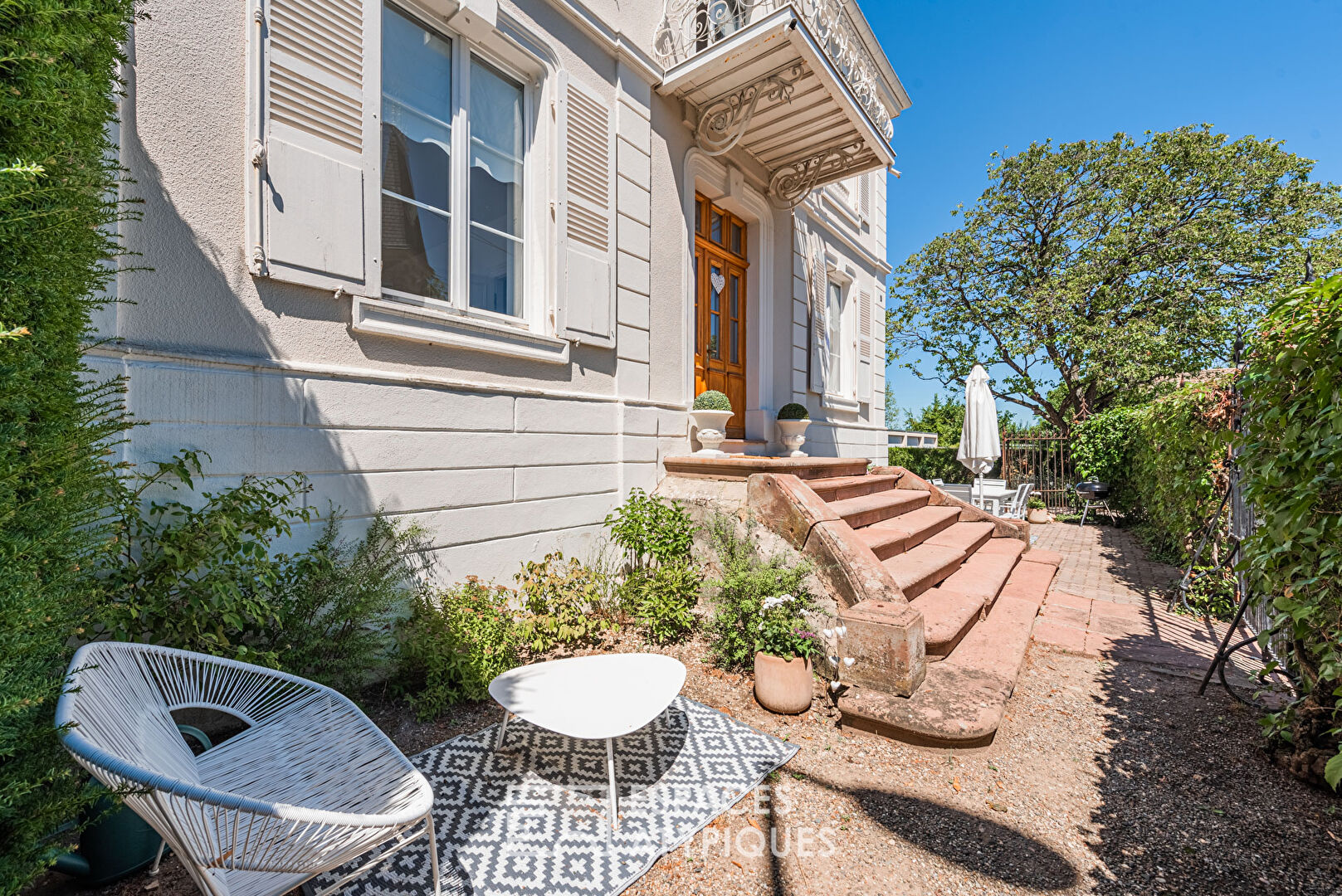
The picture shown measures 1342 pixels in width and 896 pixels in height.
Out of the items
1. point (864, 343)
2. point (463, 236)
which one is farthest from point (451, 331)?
point (864, 343)

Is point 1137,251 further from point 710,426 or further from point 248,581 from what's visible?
point 248,581

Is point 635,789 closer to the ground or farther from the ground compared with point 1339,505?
closer to the ground

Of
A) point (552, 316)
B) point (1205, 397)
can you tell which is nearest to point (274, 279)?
point (552, 316)

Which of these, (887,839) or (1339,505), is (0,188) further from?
(1339,505)

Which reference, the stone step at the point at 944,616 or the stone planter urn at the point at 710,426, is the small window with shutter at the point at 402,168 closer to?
the stone planter urn at the point at 710,426

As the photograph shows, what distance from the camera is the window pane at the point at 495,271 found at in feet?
13.2

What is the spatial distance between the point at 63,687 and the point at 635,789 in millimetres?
1989

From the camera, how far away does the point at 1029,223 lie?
16.1 meters

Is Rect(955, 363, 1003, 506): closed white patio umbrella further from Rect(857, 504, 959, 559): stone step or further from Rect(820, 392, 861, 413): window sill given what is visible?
Rect(857, 504, 959, 559): stone step

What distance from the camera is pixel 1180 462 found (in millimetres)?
5758

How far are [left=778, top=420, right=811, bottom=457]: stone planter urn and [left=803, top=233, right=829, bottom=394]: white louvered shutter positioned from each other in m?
1.22

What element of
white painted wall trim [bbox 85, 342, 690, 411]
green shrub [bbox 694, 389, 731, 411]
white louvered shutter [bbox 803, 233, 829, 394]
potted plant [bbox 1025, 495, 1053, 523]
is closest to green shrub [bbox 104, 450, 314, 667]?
white painted wall trim [bbox 85, 342, 690, 411]

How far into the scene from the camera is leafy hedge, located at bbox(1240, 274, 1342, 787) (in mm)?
2018

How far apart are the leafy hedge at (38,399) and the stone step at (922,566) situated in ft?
12.3
